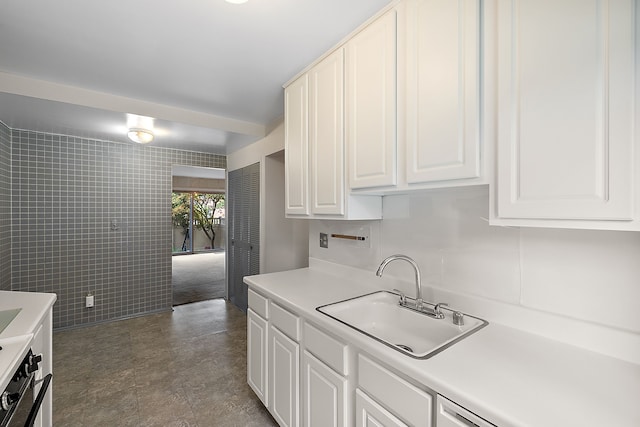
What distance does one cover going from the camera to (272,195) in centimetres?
338

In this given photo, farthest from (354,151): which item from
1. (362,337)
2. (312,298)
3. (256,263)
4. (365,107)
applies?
(256,263)

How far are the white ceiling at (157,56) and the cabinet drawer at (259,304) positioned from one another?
5.02ft

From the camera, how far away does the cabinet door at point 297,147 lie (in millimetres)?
2006

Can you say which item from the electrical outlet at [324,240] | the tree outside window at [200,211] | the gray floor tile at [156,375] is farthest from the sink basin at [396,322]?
the tree outside window at [200,211]

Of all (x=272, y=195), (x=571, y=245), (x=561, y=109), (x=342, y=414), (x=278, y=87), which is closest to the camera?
(x=561, y=109)

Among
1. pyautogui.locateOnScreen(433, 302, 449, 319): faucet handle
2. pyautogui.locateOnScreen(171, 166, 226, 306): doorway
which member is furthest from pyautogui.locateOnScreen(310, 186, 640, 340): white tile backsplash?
pyautogui.locateOnScreen(171, 166, 226, 306): doorway

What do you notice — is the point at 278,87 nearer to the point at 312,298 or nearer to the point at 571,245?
the point at 312,298

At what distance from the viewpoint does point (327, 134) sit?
5.88 feet

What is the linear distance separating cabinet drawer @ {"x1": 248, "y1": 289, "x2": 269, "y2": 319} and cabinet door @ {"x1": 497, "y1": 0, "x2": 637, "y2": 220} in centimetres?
140

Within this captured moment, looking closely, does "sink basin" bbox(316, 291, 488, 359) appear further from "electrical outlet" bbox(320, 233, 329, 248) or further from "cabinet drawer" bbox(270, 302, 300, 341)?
"electrical outlet" bbox(320, 233, 329, 248)

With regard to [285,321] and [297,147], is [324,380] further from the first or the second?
[297,147]

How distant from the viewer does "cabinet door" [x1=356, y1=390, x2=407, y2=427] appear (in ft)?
3.28

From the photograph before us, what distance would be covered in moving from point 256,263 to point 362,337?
8.49 feet

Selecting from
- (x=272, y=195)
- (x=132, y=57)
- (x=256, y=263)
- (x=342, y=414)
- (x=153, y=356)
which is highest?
(x=132, y=57)
